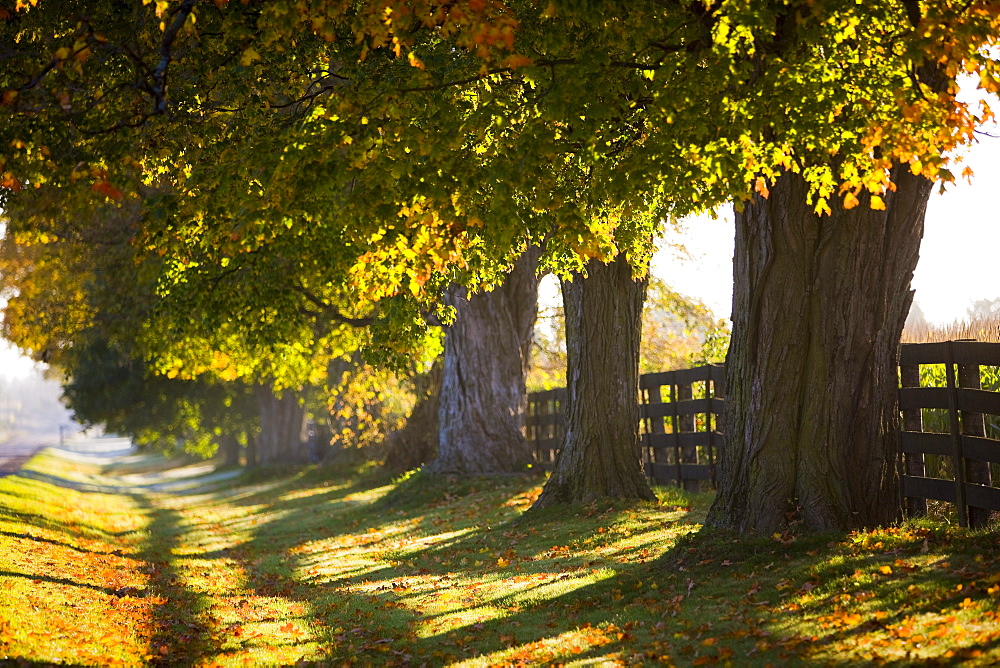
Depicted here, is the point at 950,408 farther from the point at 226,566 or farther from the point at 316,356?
the point at 316,356

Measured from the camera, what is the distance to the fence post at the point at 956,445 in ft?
29.7

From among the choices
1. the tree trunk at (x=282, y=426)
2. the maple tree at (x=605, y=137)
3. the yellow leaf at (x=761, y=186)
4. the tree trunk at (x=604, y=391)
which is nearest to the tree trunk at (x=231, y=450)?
the tree trunk at (x=282, y=426)

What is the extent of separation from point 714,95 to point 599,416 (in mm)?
7429

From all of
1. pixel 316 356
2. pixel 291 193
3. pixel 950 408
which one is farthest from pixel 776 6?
pixel 316 356

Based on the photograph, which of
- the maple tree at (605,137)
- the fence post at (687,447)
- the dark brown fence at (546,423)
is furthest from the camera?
the dark brown fence at (546,423)

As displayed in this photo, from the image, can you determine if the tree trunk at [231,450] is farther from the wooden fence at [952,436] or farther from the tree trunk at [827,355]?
the wooden fence at [952,436]

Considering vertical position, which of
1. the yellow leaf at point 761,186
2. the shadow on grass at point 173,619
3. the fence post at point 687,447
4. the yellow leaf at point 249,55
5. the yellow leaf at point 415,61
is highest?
the yellow leaf at point 249,55

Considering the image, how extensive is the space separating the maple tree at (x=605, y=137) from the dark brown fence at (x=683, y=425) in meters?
4.85

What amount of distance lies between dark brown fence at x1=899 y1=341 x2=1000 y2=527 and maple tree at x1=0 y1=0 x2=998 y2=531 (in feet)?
1.21

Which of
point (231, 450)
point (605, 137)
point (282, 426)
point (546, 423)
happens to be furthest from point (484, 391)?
point (231, 450)

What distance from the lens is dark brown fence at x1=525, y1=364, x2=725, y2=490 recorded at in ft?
49.3

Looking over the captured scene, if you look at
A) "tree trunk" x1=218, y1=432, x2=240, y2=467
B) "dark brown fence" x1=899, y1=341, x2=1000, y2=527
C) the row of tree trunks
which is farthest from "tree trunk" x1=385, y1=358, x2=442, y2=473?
"tree trunk" x1=218, y1=432, x2=240, y2=467

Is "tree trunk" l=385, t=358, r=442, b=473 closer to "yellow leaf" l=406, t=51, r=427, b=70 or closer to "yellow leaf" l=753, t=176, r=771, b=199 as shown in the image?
"yellow leaf" l=406, t=51, r=427, b=70

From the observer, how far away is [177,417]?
39000 mm
